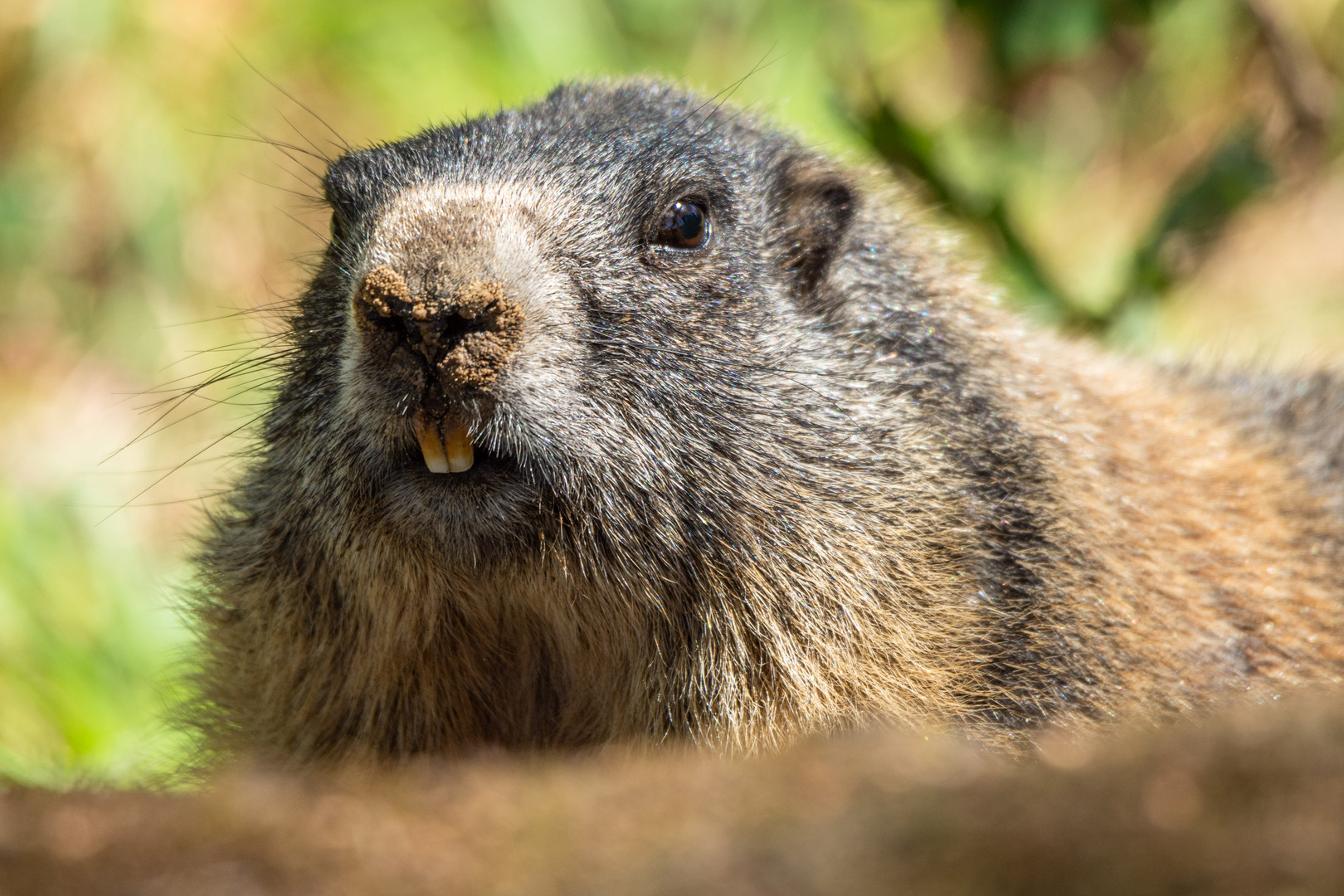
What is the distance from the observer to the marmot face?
10.6ft

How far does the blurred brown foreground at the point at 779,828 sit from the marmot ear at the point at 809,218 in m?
1.89

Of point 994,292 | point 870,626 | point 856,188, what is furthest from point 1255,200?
point 870,626

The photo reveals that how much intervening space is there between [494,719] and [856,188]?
6.63ft

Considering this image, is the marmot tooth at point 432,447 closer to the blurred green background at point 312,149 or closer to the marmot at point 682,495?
the marmot at point 682,495

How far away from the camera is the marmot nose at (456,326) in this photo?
10.3 feet

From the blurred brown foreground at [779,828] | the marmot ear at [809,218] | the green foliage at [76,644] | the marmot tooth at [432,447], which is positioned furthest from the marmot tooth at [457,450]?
the green foliage at [76,644]

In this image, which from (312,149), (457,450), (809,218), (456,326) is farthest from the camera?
(312,149)

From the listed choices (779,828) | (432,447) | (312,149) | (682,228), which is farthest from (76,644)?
(779,828)

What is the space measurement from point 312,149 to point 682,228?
725 centimetres

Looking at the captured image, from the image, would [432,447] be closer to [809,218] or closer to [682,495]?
[682,495]

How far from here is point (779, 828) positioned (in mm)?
2162

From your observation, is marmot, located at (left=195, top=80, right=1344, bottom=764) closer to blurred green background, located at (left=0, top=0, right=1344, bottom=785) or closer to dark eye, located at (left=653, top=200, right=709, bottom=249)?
dark eye, located at (left=653, top=200, right=709, bottom=249)

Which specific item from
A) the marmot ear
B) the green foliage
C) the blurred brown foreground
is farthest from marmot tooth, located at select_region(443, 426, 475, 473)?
the green foliage

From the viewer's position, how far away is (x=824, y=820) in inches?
85.3
